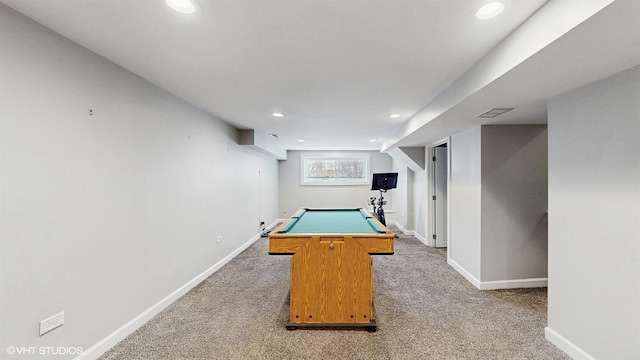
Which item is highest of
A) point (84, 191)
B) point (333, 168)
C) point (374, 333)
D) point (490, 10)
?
point (490, 10)

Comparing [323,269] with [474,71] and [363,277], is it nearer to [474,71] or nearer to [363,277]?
[363,277]

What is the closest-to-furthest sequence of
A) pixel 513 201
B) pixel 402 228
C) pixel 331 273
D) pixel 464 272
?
pixel 331 273
pixel 513 201
pixel 464 272
pixel 402 228

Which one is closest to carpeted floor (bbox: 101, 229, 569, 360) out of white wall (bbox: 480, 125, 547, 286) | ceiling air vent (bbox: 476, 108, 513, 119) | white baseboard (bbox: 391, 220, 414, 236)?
white wall (bbox: 480, 125, 547, 286)

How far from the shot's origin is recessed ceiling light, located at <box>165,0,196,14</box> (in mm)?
1229

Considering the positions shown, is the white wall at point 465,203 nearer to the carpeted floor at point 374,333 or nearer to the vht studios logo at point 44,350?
the carpeted floor at point 374,333

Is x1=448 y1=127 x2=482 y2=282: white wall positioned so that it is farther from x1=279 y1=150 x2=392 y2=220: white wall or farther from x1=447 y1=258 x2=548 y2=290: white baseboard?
x1=279 y1=150 x2=392 y2=220: white wall

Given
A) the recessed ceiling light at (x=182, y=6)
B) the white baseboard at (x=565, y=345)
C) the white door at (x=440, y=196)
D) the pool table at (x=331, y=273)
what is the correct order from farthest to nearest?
the white door at (x=440, y=196) < the pool table at (x=331, y=273) < the white baseboard at (x=565, y=345) < the recessed ceiling light at (x=182, y=6)

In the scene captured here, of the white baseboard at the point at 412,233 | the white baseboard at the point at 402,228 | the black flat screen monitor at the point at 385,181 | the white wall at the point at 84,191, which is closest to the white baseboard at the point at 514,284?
the white baseboard at the point at 412,233

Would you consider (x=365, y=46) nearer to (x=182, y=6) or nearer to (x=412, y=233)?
(x=182, y=6)

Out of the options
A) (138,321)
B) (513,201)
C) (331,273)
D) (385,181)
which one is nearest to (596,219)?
(513,201)

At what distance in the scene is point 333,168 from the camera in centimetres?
753

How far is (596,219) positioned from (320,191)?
6.04 metres

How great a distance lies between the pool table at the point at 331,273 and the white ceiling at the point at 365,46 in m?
1.44

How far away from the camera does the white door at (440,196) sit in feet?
16.0
